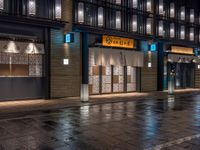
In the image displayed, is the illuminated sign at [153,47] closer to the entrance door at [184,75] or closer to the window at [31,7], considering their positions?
the entrance door at [184,75]

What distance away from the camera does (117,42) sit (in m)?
21.0

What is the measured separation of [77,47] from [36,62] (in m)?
3.27

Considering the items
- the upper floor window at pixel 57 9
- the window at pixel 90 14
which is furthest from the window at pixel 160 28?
the upper floor window at pixel 57 9

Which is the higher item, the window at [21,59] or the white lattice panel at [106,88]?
the window at [21,59]

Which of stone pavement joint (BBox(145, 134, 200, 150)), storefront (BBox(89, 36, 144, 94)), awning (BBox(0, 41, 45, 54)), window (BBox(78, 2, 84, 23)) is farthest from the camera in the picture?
storefront (BBox(89, 36, 144, 94))

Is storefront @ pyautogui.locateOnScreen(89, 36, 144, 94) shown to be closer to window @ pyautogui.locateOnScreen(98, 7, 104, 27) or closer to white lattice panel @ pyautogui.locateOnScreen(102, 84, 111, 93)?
white lattice panel @ pyautogui.locateOnScreen(102, 84, 111, 93)

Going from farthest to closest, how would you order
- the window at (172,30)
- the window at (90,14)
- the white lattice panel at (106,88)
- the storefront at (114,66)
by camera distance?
1. the window at (172,30)
2. the white lattice panel at (106,88)
3. the storefront at (114,66)
4. the window at (90,14)

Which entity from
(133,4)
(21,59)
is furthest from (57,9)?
(133,4)

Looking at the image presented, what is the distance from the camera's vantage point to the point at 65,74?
714 inches

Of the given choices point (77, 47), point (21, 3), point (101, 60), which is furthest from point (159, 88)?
point (21, 3)

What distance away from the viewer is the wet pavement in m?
6.86

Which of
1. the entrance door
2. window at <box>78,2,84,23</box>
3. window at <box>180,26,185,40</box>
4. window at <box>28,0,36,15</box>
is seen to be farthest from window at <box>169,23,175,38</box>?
window at <box>28,0,36,15</box>

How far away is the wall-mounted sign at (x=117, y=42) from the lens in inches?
795

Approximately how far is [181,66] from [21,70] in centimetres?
1805
